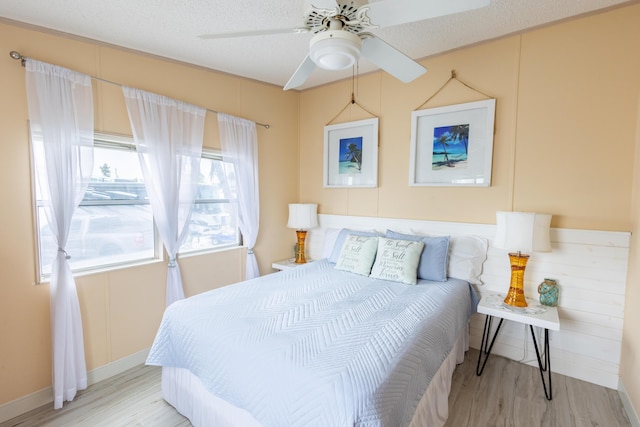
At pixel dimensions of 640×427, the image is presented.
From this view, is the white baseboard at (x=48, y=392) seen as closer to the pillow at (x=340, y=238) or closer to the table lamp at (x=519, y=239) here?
the pillow at (x=340, y=238)

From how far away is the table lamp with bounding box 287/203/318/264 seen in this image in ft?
11.3

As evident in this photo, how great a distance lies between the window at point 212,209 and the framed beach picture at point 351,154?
1145 millimetres

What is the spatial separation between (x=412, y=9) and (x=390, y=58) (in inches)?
15.6

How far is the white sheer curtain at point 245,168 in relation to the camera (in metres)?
3.03

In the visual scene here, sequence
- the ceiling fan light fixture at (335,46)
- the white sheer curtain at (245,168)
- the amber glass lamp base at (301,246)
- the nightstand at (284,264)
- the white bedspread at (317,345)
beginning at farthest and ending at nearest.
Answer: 1. the amber glass lamp base at (301,246)
2. the nightstand at (284,264)
3. the white sheer curtain at (245,168)
4. the ceiling fan light fixture at (335,46)
5. the white bedspread at (317,345)

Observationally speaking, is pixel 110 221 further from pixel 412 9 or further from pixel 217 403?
pixel 412 9

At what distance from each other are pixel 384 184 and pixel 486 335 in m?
1.65

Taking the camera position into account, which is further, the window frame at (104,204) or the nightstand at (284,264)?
the nightstand at (284,264)

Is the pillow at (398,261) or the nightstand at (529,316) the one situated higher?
the pillow at (398,261)

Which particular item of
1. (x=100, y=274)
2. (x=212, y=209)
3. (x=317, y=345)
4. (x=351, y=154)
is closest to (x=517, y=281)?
(x=317, y=345)

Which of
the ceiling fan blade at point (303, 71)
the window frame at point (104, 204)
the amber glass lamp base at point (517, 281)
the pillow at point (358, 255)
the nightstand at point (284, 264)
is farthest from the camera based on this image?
the nightstand at point (284, 264)

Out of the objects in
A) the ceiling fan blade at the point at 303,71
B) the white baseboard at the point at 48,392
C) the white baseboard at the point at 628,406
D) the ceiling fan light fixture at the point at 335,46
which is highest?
the ceiling fan blade at the point at 303,71

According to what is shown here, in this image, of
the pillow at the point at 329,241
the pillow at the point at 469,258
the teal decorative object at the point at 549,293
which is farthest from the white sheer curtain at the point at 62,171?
the teal decorative object at the point at 549,293

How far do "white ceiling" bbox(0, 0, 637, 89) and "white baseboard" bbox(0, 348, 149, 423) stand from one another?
2.47 metres
